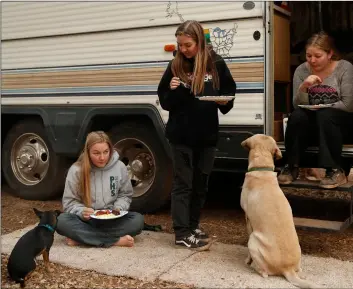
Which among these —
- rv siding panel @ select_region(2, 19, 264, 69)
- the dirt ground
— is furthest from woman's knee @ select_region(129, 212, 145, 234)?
rv siding panel @ select_region(2, 19, 264, 69)

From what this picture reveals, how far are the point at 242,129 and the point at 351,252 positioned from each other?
4.53 feet

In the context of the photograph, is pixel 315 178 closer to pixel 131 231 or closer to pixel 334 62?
pixel 334 62

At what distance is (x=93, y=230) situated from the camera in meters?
4.45

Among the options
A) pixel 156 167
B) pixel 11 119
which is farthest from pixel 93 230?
pixel 11 119

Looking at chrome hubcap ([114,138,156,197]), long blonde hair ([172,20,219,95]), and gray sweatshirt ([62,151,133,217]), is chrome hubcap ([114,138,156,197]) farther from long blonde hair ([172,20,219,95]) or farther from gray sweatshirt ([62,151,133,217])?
long blonde hair ([172,20,219,95])

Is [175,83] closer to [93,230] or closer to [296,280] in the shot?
[93,230]

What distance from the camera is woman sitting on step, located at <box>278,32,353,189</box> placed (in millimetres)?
4391

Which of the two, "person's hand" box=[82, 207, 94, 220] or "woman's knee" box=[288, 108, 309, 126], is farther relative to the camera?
"woman's knee" box=[288, 108, 309, 126]

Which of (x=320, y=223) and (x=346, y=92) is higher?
(x=346, y=92)

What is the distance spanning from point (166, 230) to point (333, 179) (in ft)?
5.36

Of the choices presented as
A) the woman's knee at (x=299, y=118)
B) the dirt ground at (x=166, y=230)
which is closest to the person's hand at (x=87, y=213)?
the dirt ground at (x=166, y=230)

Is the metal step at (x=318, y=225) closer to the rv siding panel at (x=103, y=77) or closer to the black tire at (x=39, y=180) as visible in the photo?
the rv siding panel at (x=103, y=77)

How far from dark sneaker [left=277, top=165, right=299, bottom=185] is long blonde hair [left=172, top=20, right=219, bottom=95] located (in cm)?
96

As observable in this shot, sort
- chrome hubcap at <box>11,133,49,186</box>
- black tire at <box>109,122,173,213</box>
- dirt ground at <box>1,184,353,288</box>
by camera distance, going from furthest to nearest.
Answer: chrome hubcap at <box>11,133,49,186</box> → black tire at <box>109,122,173,213</box> → dirt ground at <box>1,184,353,288</box>
